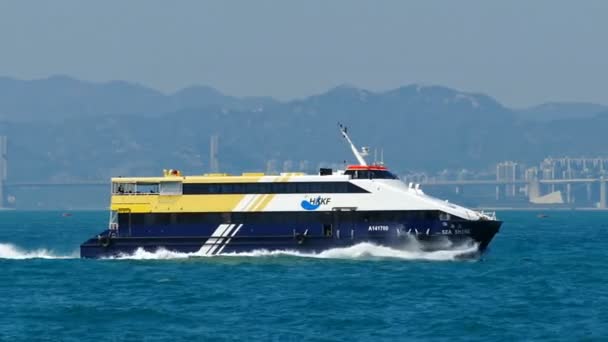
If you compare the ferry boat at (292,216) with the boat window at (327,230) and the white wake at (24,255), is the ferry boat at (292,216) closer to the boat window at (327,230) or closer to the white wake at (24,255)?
the boat window at (327,230)

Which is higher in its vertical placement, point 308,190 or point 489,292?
point 308,190

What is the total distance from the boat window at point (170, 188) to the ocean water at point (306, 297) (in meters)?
2.80

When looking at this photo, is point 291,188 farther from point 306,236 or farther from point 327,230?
point 327,230

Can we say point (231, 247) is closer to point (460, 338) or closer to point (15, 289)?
point (15, 289)

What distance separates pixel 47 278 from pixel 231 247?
857 cm

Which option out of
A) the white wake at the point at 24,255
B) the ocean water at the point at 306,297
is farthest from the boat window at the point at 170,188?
the white wake at the point at 24,255

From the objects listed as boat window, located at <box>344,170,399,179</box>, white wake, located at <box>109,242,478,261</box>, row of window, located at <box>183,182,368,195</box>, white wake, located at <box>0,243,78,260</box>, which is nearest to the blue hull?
white wake, located at <box>109,242,478,261</box>

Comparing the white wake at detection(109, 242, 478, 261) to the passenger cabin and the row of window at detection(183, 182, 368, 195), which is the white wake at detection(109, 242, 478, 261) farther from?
the passenger cabin

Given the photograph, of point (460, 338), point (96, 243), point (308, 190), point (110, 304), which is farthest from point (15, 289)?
point (460, 338)

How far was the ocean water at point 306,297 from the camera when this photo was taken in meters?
37.3

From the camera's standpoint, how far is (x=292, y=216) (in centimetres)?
5647

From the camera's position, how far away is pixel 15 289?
47.9 meters

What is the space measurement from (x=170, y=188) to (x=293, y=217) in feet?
18.8

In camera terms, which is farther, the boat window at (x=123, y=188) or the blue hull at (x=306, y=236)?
the boat window at (x=123, y=188)
